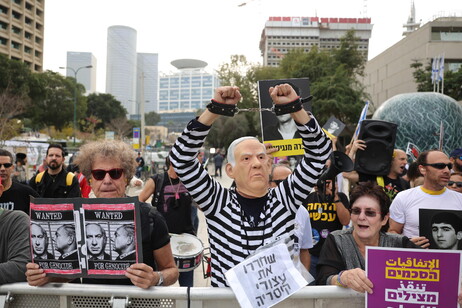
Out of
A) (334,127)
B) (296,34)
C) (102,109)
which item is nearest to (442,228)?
(334,127)

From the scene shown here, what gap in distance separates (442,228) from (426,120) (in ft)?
55.2

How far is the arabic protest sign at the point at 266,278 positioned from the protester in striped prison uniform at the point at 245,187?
10.3 inches

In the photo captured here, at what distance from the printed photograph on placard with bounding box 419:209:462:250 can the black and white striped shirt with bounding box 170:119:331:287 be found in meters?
0.98

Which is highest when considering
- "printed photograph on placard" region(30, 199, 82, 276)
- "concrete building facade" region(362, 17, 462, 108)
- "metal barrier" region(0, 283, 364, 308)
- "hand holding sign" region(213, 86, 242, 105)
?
"concrete building facade" region(362, 17, 462, 108)

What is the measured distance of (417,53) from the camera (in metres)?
46.2

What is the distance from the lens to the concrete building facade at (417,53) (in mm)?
44284

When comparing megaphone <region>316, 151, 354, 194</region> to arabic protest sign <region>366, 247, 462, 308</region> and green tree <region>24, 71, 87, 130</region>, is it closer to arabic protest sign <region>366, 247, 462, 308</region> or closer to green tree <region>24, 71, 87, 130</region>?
arabic protest sign <region>366, 247, 462, 308</region>

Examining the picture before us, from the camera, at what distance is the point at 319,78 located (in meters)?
33.4

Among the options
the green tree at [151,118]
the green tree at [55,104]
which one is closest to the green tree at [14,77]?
the green tree at [55,104]

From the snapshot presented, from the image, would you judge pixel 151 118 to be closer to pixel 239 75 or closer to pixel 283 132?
pixel 239 75

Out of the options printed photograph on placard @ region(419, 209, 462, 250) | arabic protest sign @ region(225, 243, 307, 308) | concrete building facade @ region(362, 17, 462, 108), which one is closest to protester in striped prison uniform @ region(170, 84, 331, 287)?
arabic protest sign @ region(225, 243, 307, 308)

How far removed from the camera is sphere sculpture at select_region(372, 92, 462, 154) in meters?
17.9

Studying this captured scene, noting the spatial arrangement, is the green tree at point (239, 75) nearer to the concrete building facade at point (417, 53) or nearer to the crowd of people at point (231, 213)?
the concrete building facade at point (417, 53)

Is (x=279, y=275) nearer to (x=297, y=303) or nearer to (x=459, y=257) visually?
(x=297, y=303)
